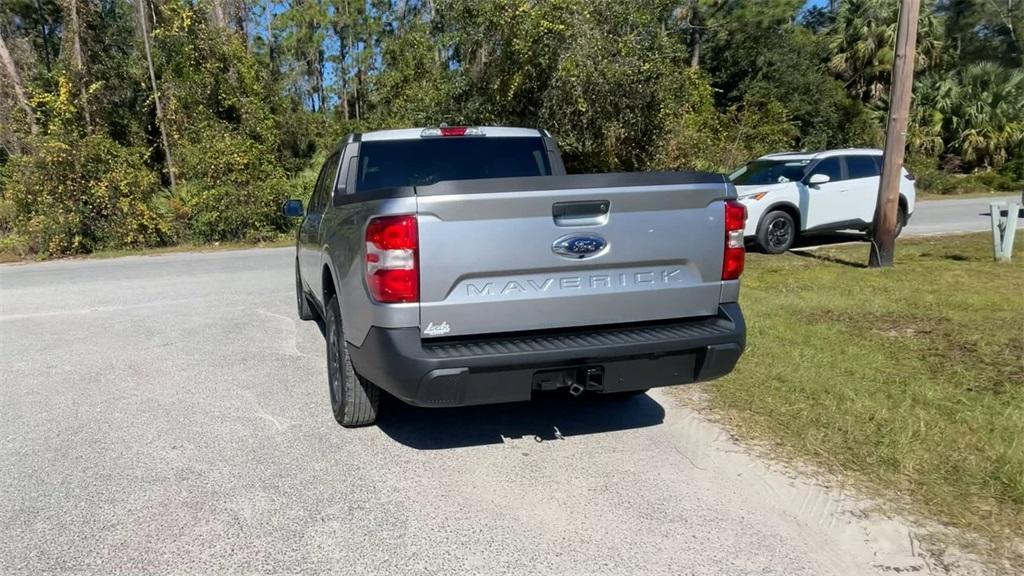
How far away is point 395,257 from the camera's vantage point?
336cm

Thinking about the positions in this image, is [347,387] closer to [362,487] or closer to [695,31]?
[362,487]

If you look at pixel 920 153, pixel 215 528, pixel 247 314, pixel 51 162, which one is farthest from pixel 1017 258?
pixel 920 153

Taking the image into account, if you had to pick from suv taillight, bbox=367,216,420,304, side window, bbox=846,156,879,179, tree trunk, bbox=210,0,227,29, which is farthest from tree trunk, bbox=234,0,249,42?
suv taillight, bbox=367,216,420,304

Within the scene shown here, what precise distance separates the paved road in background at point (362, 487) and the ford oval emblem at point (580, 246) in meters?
1.20

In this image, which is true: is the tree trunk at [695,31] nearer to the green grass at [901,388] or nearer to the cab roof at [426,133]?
the green grass at [901,388]

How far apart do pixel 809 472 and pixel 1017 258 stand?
8.82m

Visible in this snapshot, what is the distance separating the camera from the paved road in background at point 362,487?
3047 mm

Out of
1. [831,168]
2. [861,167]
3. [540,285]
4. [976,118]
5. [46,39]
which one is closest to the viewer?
[540,285]

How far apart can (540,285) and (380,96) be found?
69.5ft

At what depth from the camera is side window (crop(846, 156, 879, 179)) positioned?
12.4 m

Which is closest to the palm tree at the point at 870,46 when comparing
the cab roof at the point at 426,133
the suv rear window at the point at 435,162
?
the cab roof at the point at 426,133

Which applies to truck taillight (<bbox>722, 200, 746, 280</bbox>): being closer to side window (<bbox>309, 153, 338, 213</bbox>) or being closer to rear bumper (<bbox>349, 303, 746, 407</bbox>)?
rear bumper (<bbox>349, 303, 746, 407</bbox>)

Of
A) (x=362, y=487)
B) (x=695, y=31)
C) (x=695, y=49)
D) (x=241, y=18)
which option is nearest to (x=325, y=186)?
(x=362, y=487)

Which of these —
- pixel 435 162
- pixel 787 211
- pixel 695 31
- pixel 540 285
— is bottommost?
pixel 787 211
